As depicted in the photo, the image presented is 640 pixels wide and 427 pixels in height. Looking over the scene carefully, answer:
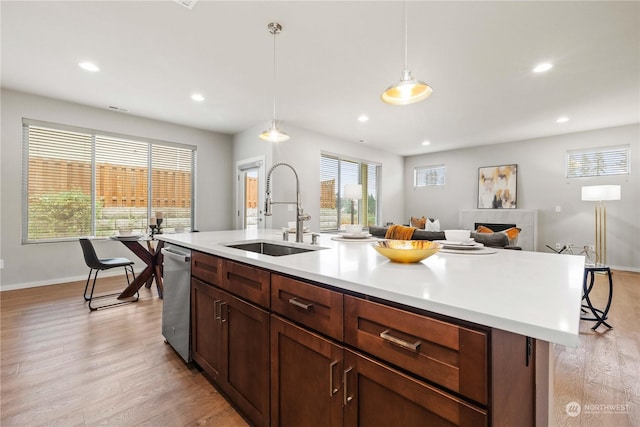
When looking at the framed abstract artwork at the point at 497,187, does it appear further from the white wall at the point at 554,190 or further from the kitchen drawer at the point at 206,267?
the kitchen drawer at the point at 206,267

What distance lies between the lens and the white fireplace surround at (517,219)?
5.97m

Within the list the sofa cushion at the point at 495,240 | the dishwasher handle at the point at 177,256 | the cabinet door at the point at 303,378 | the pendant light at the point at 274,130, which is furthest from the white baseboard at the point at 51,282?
the sofa cushion at the point at 495,240

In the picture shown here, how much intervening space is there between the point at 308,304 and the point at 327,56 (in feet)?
8.78

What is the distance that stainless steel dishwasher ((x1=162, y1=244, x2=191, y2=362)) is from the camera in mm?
1910

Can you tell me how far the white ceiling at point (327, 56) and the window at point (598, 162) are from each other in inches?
32.1

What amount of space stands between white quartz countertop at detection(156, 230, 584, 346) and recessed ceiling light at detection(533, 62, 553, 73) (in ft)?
8.69

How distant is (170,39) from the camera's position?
8.56 feet

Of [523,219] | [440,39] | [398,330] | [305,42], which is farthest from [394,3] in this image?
[523,219]

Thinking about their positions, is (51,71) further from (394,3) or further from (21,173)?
(394,3)

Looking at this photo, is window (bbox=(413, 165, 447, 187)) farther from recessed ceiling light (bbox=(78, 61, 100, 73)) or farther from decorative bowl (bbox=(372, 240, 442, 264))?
recessed ceiling light (bbox=(78, 61, 100, 73))

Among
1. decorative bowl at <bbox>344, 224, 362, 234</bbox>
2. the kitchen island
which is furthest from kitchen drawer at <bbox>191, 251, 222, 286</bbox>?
decorative bowl at <bbox>344, 224, 362, 234</bbox>

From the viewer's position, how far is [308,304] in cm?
106

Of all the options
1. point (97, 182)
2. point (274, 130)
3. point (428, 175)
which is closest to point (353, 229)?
point (274, 130)

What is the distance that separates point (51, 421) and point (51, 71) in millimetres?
3575
